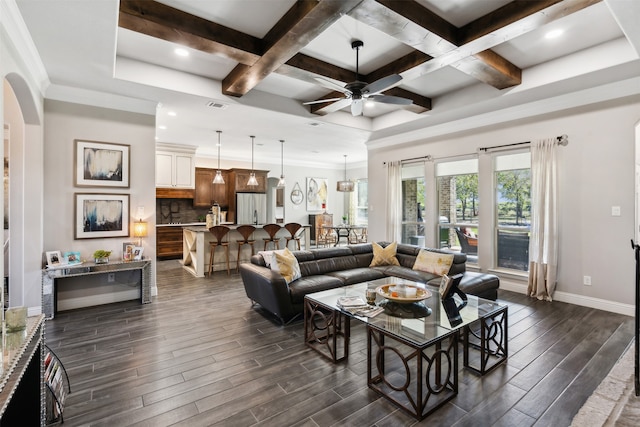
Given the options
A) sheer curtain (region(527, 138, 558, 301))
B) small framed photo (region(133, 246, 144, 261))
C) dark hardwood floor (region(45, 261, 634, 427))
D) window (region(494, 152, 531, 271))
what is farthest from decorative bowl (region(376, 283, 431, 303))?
small framed photo (region(133, 246, 144, 261))

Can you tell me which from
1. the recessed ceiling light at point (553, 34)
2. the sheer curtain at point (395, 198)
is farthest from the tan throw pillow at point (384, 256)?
the recessed ceiling light at point (553, 34)

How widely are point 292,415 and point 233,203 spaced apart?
7.71 meters

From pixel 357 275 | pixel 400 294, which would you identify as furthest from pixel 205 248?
pixel 400 294

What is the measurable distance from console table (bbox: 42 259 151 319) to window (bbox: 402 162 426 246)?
5.01m

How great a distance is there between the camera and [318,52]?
3.61 metres

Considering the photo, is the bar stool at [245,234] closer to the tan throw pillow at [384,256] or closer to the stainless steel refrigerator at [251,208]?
the stainless steel refrigerator at [251,208]

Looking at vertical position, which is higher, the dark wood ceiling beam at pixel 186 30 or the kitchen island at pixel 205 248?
the dark wood ceiling beam at pixel 186 30

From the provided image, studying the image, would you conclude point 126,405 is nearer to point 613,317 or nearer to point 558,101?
point 613,317

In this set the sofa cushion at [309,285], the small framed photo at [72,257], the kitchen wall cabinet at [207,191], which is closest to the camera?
the sofa cushion at [309,285]

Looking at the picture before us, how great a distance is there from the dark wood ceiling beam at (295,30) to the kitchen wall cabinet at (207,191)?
216 inches

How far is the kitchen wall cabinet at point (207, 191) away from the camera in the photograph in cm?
873

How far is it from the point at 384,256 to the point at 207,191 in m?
5.96

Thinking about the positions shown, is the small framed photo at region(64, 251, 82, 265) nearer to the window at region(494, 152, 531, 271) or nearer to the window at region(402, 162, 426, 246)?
the window at region(402, 162, 426, 246)

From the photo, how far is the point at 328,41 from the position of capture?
3.36 meters
